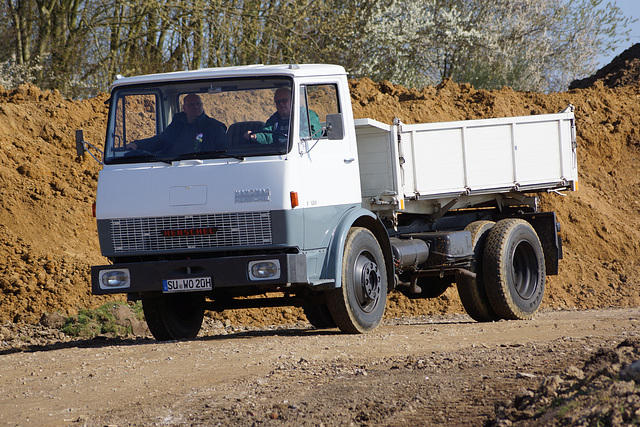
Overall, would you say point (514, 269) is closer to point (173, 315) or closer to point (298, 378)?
point (173, 315)

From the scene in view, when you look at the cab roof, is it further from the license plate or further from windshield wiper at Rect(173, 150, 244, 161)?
the license plate

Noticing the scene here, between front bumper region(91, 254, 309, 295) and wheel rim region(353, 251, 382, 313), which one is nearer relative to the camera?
front bumper region(91, 254, 309, 295)

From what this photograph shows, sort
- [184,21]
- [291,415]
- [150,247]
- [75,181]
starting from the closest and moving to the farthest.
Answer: [291,415] → [150,247] → [75,181] → [184,21]

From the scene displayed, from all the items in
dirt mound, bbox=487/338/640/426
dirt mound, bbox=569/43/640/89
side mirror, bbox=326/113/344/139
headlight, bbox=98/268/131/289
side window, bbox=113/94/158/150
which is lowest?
dirt mound, bbox=487/338/640/426

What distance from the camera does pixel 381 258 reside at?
9.48 metres

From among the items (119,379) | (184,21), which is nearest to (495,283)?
(119,379)

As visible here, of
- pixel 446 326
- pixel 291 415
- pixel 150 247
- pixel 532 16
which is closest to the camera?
pixel 291 415

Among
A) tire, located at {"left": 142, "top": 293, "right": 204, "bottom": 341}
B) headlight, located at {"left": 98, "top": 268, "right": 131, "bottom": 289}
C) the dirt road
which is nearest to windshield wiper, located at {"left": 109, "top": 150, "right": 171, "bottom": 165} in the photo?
headlight, located at {"left": 98, "top": 268, "right": 131, "bottom": 289}

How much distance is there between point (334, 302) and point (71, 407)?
3344mm

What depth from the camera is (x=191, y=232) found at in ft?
27.2

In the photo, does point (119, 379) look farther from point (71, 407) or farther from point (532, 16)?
point (532, 16)

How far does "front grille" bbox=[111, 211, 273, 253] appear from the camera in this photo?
8188 millimetres

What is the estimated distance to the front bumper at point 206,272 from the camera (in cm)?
816

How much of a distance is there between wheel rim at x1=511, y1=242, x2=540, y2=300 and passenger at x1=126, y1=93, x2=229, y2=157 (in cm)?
503
